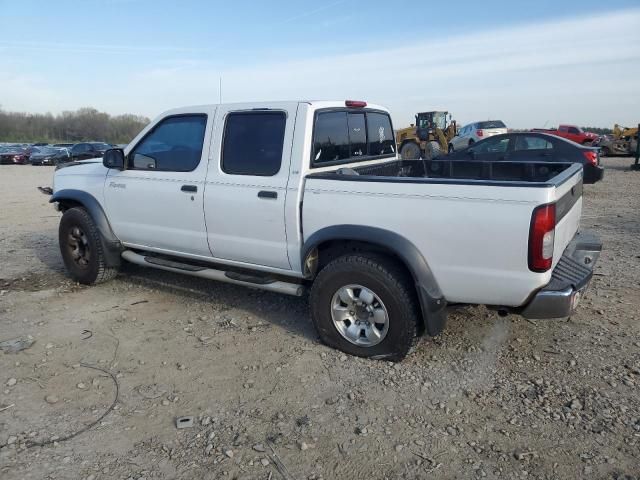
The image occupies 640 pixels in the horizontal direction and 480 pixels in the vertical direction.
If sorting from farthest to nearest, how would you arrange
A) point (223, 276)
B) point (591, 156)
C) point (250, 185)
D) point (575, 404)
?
point (591, 156), point (223, 276), point (250, 185), point (575, 404)

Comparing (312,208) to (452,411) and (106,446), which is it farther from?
(106,446)

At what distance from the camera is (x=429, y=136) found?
2289 centimetres

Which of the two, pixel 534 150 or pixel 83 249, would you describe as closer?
pixel 83 249

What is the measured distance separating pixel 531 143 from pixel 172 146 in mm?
9973

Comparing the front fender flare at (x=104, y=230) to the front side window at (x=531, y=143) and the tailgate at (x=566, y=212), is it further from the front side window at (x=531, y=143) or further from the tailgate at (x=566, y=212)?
the front side window at (x=531, y=143)

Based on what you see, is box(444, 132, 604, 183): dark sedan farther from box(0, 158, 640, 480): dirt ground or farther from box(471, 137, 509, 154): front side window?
box(0, 158, 640, 480): dirt ground

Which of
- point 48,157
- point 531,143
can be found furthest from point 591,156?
point 48,157

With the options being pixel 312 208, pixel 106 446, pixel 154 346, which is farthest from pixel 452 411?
pixel 154 346

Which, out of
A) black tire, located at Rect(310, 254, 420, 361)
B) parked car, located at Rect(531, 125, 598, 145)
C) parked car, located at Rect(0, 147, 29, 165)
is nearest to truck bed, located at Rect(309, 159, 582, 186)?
black tire, located at Rect(310, 254, 420, 361)

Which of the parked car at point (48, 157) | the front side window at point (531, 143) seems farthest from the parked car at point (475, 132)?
the parked car at point (48, 157)

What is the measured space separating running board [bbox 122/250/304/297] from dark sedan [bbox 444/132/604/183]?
8124 mm

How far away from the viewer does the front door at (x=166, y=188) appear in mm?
4508

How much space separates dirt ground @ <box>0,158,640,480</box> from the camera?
2.72 m

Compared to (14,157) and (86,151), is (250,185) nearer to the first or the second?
(86,151)
